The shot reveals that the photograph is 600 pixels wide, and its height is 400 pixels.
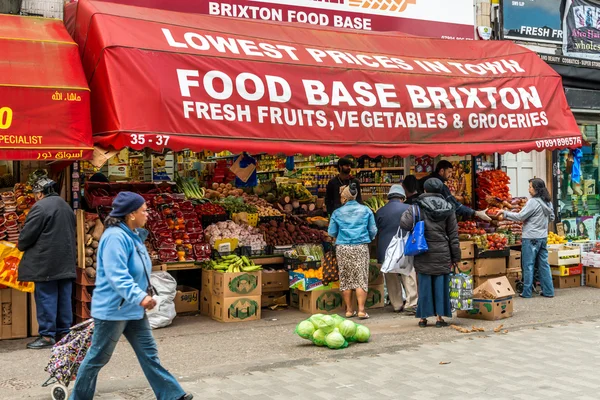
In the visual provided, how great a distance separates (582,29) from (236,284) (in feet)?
33.2

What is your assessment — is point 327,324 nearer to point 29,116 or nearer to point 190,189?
point 29,116

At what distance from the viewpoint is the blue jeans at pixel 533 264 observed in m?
12.5

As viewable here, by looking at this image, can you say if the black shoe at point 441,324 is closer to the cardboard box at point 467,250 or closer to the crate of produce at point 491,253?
the cardboard box at point 467,250

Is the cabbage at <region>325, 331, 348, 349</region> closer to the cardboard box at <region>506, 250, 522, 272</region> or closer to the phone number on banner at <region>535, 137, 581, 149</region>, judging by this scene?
the cardboard box at <region>506, 250, 522, 272</region>

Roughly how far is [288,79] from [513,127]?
4149 mm

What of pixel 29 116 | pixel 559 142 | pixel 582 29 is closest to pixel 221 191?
pixel 29 116

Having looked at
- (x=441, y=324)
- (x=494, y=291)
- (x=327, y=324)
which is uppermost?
(x=494, y=291)

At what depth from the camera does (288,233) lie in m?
11.8

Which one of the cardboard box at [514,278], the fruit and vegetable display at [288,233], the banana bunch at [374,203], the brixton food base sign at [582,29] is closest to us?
the fruit and vegetable display at [288,233]

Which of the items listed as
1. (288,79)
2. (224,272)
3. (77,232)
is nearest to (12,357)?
(77,232)

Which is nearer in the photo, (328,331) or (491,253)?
(328,331)

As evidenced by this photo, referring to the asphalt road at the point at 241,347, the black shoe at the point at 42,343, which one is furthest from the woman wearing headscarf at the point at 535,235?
the black shoe at the point at 42,343

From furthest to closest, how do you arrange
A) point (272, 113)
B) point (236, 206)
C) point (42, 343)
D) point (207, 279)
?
point (236, 206) < point (207, 279) < point (272, 113) < point (42, 343)

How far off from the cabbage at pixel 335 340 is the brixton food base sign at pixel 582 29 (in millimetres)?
9766
